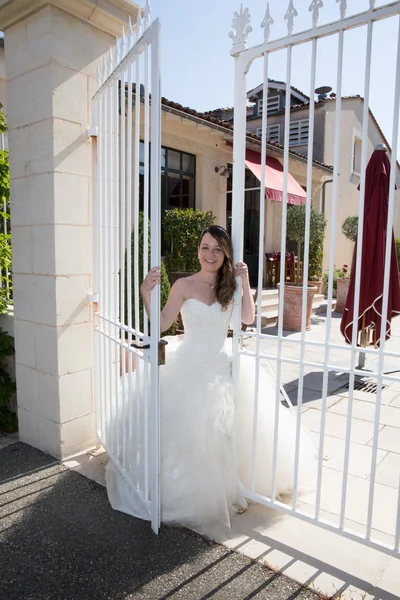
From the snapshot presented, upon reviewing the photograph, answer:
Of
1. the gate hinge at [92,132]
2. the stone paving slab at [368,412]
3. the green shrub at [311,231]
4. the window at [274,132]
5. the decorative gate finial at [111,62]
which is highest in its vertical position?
the window at [274,132]

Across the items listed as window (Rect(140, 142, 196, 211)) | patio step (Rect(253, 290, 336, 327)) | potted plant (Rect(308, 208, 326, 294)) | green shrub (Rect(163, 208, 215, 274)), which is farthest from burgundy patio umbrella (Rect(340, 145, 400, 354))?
potted plant (Rect(308, 208, 326, 294))

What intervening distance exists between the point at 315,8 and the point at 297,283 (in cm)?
670

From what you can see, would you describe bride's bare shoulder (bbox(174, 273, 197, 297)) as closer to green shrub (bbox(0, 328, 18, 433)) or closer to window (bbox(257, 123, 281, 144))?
green shrub (bbox(0, 328, 18, 433))

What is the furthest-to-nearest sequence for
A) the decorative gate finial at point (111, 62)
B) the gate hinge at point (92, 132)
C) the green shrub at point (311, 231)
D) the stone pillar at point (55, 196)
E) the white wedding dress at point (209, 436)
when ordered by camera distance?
the green shrub at point (311, 231)
the gate hinge at point (92, 132)
the stone pillar at point (55, 196)
the decorative gate finial at point (111, 62)
the white wedding dress at point (209, 436)

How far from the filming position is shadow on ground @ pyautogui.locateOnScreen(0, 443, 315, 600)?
200cm

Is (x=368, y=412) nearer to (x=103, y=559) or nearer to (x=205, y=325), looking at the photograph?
(x=205, y=325)

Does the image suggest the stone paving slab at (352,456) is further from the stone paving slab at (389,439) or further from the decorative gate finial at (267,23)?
the decorative gate finial at (267,23)

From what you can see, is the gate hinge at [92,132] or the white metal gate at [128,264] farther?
the gate hinge at [92,132]

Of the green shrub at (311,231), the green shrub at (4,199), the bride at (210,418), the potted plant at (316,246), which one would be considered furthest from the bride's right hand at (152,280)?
the potted plant at (316,246)

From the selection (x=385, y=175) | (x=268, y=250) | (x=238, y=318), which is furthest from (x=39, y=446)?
(x=268, y=250)

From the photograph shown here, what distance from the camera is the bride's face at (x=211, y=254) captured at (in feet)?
8.72

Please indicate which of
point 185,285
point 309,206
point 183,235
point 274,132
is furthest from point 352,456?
point 274,132

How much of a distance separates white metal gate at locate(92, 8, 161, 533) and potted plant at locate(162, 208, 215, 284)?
455 centimetres

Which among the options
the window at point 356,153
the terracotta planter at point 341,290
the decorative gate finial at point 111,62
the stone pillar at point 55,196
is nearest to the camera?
the decorative gate finial at point 111,62
